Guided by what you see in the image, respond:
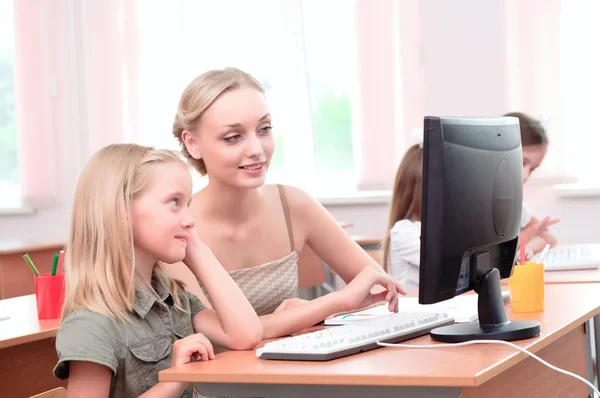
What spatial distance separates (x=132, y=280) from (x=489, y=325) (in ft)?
2.22

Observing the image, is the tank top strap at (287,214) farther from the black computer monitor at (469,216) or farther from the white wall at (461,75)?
the white wall at (461,75)

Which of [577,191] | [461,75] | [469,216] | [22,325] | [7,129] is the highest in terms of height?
[461,75]

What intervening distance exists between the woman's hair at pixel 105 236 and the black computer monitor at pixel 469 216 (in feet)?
1.88

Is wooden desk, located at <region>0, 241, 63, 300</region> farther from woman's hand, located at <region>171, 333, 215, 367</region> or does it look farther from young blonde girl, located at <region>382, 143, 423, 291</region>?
woman's hand, located at <region>171, 333, 215, 367</region>

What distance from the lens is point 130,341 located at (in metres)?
1.63

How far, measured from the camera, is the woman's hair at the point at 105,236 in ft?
5.39

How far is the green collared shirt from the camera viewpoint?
154 centimetres

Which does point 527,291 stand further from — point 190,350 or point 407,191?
point 407,191

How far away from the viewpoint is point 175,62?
19.7 feet

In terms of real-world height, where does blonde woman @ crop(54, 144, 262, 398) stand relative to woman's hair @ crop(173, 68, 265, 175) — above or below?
below

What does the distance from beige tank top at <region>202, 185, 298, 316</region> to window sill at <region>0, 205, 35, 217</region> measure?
4.43 m

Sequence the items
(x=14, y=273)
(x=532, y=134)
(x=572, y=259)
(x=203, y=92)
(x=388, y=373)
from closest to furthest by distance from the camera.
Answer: (x=388, y=373), (x=203, y=92), (x=572, y=259), (x=532, y=134), (x=14, y=273)

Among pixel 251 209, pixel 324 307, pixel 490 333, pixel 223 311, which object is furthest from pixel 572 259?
pixel 223 311

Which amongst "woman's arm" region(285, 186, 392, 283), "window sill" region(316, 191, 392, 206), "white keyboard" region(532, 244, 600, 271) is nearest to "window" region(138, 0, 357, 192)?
"window sill" region(316, 191, 392, 206)
